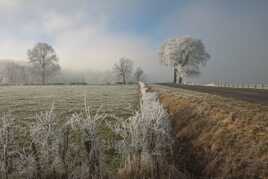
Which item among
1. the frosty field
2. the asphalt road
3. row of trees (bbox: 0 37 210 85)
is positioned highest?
row of trees (bbox: 0 37 210 85)

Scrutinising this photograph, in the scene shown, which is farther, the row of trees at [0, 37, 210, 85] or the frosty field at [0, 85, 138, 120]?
the row of trees at [0, 37, 210, 85]

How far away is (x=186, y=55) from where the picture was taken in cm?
5550

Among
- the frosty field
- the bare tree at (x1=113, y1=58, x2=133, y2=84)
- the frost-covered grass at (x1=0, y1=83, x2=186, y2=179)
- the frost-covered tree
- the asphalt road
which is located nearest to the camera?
the frost-covered grass at (x1=0, y1=83, x2=186, y2=179)

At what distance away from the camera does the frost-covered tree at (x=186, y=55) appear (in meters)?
55.2

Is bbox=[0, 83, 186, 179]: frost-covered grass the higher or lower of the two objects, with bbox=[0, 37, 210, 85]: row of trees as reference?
lower

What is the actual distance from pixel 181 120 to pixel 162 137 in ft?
7.71

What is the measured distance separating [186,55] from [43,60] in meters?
43.0

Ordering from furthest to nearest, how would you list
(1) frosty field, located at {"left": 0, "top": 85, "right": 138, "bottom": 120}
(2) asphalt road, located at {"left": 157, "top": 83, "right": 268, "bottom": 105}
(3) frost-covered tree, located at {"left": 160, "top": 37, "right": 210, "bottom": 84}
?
(3) frost-covered tree, located at {"left": 160, "top": 37, "right": 210, "bottom": 84}, (1) frosty field, located at {"left": 0, "top": 85, "right": 138, "bottom": 120}, (2) asphalt road, located at {"left": 157, "top": 83, "right": 268, "bottom": 105}

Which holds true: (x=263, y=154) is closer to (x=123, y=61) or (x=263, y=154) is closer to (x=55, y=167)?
(x=55, y=167)

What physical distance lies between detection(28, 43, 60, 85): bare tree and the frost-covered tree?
36215 mm

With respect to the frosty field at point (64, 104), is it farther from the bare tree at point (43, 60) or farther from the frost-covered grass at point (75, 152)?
the bare tree at point (43, 60)

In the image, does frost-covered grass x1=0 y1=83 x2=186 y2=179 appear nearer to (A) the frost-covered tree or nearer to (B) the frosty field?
(B) the frosty field

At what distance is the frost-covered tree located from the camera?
55.2 metres

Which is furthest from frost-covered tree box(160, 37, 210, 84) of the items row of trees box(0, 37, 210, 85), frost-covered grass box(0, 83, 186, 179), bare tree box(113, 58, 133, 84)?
frost-covered grass box(0, 83, 186, 179)
